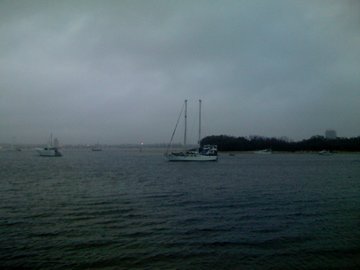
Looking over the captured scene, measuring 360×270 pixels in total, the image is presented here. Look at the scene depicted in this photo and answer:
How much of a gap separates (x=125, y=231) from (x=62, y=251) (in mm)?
4194

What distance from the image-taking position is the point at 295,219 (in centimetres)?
2205

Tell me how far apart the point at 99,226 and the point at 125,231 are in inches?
78.7

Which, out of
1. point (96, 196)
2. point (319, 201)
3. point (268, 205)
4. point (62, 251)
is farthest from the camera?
point (96, 196)

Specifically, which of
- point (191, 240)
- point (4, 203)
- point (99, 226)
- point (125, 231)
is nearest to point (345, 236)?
point (191, 240)

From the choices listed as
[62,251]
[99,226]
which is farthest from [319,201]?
[62,251]

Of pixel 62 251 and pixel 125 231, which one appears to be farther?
pixel 125 231

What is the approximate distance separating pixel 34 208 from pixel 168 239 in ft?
43.8

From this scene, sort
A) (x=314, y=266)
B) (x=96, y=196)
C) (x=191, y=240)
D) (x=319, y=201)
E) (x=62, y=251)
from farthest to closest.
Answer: (x=96, y=196)
(x=319, y=201)
(x=191, y=240)
(x=62, y=251)
(x=314, y=266)

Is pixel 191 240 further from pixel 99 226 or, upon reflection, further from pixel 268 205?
pixel 268 205

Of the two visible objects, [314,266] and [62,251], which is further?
[62,251]

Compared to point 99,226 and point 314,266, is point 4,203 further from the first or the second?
point 314,266

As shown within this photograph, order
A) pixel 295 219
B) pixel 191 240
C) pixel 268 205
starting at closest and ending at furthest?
pixel 191 240
pixel 295 219
pixel 268 205

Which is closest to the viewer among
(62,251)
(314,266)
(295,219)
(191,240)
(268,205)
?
(314,266)

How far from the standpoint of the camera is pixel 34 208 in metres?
25.9
